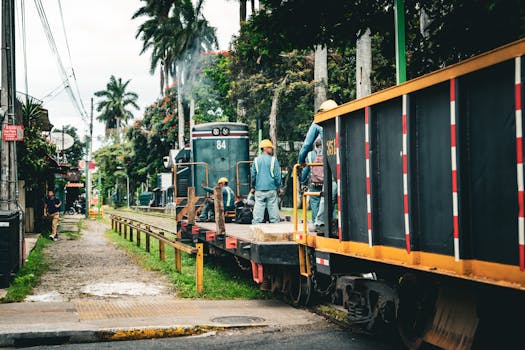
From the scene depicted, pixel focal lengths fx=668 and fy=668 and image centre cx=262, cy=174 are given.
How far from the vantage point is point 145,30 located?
53438 millimetres

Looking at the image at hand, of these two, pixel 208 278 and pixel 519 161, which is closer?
pixel 519 161

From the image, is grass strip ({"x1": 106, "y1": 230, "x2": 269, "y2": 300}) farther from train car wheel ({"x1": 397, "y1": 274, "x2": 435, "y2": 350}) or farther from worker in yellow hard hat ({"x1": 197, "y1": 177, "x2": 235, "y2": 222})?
train car wheel ({"x1": 397, "y1": 274, "x2": 435, "y2": 350})

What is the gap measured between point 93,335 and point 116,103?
92.3 metres

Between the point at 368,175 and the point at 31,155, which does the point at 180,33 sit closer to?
the point at 31,155

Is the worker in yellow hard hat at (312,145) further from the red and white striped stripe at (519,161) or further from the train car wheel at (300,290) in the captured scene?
the red and white striped stripe at (519,161)

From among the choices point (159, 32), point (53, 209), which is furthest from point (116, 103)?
Result: point (53, 209)

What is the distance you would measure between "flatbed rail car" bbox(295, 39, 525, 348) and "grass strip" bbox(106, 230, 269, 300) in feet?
11.9

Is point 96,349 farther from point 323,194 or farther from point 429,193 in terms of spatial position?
point 429,193

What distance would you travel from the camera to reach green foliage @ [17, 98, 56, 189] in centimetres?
2175

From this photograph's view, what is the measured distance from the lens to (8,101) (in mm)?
14062

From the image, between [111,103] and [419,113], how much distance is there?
312ft

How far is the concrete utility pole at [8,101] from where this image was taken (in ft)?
45.5

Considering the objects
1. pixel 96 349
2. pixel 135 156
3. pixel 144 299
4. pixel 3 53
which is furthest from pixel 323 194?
pixel 135 156

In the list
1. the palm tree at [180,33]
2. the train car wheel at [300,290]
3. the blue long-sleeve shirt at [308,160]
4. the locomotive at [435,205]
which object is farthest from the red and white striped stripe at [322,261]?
the palm tree at [180,33]
